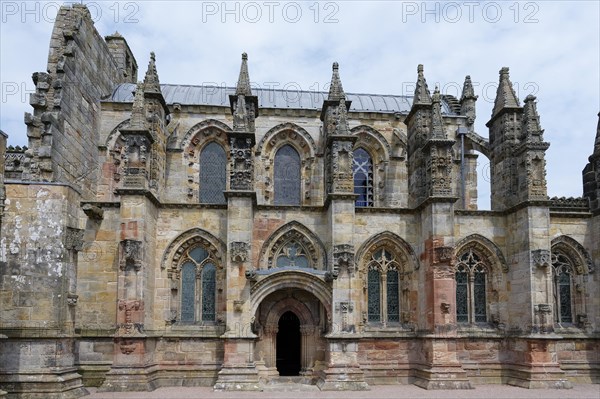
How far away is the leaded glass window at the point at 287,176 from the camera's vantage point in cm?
2594

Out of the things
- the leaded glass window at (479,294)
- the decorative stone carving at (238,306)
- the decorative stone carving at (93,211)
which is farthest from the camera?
the leaded glass window at (479,294)

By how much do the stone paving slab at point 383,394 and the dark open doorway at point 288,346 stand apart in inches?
209

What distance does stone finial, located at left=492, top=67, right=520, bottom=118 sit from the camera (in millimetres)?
22219

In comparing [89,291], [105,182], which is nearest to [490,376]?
[89,291]

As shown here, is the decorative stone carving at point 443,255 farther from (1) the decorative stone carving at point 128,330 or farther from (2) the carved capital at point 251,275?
(1) the decorative stone carving at point 128,330

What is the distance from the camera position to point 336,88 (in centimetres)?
2153

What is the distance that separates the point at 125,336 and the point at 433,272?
993 centimetres

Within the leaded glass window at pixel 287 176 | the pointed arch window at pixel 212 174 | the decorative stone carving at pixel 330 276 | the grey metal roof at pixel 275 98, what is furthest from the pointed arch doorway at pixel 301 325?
the grey metal roof at pixel 275 98

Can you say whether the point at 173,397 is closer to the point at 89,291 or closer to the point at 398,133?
the point at 89,291

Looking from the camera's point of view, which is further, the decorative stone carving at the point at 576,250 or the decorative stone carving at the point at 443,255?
the decorative stone carving at the point at 576,250

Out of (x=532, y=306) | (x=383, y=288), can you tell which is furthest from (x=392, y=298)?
(x=532, y=306)

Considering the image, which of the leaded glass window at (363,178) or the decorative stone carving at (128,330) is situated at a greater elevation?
the leaded glass window at (363,178)

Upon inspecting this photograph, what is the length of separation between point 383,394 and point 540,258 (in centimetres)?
720

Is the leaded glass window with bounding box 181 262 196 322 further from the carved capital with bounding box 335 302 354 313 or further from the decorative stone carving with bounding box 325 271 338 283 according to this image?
the carved capital with bounding box 335 302 354 313
